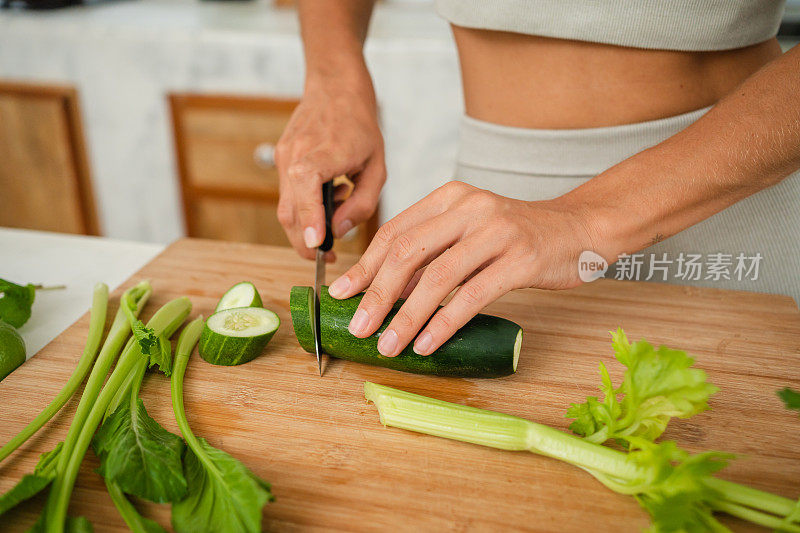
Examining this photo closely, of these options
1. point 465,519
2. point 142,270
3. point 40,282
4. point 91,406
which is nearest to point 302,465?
point 465,519

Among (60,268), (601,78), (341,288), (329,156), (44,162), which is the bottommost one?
(44,162)

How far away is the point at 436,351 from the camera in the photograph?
1325mm

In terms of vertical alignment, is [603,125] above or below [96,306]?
above

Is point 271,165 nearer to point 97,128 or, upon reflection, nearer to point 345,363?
point 97,128

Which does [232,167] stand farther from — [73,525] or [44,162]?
[73,525]

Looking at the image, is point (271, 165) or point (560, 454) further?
point (271, 165)

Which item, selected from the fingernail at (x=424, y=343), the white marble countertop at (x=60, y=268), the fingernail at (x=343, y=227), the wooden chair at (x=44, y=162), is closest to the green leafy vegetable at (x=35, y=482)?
the white marble countertop at (x=60, y=268)

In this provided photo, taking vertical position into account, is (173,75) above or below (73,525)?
above

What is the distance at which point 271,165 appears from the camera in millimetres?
3484

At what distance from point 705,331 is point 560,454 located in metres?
0.66

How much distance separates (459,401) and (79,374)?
80cm

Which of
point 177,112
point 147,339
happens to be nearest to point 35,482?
point 147,339

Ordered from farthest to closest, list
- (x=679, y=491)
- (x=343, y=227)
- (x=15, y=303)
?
(x=343, y=227), (x=15, y=303), (x=679, y=491)

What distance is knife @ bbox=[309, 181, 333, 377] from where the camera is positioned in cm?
138
